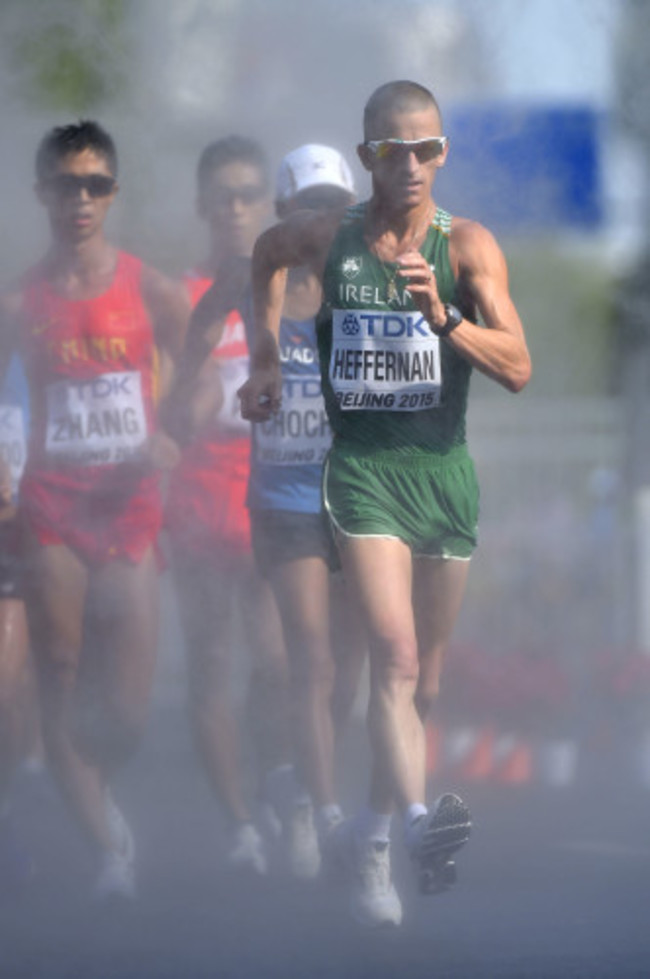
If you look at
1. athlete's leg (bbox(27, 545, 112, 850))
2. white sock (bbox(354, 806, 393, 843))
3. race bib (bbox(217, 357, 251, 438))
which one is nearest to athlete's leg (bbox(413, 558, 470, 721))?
white sock (bbox(354, 806, 393, 843))

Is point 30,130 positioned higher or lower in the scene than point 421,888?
higher

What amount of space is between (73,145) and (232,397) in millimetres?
943

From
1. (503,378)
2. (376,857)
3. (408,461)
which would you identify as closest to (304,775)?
(376,857)

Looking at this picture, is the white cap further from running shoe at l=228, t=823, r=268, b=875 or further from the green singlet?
running shoe at l=228, t=823, r=268, b=875

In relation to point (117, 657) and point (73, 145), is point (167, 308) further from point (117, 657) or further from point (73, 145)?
point (117, 657)

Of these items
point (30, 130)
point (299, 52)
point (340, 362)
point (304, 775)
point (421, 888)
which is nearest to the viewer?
point (421, 888)

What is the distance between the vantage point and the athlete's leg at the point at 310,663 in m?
5.30

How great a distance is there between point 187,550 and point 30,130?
1243 millimetres

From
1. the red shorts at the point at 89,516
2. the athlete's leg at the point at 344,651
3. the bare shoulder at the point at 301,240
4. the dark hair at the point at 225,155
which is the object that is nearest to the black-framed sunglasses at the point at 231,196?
the dark hair at the point at 225,155

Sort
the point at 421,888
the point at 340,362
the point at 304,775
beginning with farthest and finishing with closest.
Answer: the point at 304,775
the point at 340,362
the point at 421,888

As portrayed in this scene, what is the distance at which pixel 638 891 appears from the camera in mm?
5027

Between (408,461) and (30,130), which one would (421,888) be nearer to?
(408,461)

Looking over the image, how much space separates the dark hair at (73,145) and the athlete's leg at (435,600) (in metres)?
1.38

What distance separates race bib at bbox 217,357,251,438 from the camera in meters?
5.90
